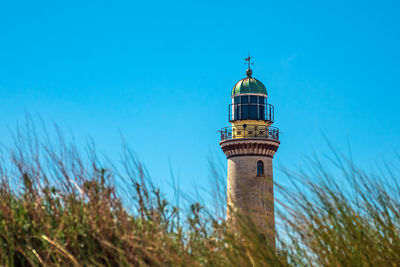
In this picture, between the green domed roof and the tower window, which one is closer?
the tower window

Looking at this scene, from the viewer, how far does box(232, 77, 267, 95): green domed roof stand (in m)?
32.2

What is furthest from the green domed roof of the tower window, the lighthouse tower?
the tower window

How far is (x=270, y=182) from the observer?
214 inches

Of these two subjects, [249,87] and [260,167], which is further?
[249,87]

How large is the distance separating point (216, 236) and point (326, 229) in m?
0.92

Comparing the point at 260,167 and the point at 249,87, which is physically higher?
the point at 249,87

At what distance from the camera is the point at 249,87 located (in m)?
32.2

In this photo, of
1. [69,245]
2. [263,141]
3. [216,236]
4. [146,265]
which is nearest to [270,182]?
[216,236]

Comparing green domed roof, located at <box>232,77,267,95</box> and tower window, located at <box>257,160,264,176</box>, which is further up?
green domed roof, located at <box>232,77,267,95</box>

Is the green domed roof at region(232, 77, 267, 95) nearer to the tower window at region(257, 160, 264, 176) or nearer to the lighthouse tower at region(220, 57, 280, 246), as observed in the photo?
the lighthouse tower at region(220, 57, 280, 246)

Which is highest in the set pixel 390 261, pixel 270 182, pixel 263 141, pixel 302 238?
pixel 263 141

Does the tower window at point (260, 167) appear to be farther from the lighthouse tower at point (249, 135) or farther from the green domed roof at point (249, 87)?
the green domed roof at point (249, 87)

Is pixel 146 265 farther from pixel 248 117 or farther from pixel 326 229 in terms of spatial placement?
pixel 248 117

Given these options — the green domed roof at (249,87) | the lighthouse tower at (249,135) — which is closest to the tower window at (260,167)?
the lighthouse tower at (249,135)
